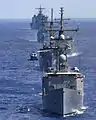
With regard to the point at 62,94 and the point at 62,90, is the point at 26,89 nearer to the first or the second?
the point at 62,94

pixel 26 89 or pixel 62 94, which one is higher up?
pixel 62 94

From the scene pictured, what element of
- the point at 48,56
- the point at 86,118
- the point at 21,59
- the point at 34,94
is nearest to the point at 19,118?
the point at 86,118

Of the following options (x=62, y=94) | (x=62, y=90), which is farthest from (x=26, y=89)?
(x=62, y=90)

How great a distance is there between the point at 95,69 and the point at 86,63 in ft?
43.5

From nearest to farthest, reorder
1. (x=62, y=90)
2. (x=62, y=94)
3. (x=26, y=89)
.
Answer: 1. (x=62, y=90)
2. (x=62, y=94)
3. (x=26, y=89)

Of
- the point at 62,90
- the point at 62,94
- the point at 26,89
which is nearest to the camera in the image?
the point at 62,90

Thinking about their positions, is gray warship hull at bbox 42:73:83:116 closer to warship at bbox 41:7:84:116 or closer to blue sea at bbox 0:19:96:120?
warship at bbox 41:7:84:116

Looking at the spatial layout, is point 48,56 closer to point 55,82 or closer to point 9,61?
point 9,61

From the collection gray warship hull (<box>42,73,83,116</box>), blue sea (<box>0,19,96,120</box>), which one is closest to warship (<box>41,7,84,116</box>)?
gray warship hull (<box>42,73,83,116</box>)

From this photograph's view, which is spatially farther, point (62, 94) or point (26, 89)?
point (26, 89)

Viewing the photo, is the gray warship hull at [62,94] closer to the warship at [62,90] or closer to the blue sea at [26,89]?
the warship at [62,90]

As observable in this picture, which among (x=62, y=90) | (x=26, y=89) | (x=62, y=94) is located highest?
(x=62, y=90)

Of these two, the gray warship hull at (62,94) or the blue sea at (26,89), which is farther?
the blue sea at (26,89)

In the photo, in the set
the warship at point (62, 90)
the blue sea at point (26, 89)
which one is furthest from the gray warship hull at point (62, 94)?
the blue sea at point (26, 89)
